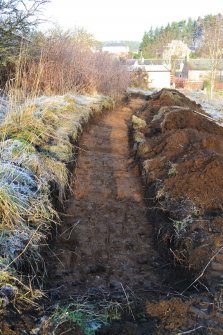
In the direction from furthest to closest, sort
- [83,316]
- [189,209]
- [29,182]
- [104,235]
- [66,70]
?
[66,70], [104,235], [189,209], [29,182], [83,316]

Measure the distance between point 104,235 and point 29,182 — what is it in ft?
3.88

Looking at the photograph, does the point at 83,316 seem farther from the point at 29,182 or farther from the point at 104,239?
the point at 29,182

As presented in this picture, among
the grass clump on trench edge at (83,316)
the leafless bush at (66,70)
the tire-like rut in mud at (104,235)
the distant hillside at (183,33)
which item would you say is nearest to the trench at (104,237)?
the tire-like rut in mud at (104,235)

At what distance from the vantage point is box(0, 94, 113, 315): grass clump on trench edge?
10.9ft

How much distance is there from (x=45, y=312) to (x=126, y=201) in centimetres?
343

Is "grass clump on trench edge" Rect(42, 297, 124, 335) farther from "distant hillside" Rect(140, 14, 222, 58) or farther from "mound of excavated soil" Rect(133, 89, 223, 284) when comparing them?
"distant hillside" Rect(140, 14, 222, 58)

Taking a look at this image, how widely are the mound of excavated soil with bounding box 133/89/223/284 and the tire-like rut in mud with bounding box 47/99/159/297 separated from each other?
30 centimetres

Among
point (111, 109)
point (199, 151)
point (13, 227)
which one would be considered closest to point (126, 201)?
point (199, 151)

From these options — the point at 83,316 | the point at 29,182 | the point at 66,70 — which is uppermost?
the point at 66,70

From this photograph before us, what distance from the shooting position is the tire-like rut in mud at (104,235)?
4180 mm

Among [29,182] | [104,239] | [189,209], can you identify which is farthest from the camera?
[104,239]

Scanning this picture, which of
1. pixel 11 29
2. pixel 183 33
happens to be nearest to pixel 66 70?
pixel 11 29

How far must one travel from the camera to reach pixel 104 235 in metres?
5.22

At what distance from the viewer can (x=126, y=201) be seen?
6375mm
